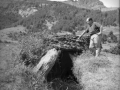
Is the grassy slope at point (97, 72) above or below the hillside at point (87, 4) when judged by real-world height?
above

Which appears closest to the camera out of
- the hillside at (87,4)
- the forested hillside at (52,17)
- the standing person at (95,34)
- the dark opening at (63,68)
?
the standing person at (95,34)

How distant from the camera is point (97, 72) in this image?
6262 mm

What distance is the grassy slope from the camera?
5.69 m

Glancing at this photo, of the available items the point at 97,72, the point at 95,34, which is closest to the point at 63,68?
the point at 97,72

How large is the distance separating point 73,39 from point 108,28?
929 inches

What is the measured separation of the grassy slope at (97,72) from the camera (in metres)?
5.69

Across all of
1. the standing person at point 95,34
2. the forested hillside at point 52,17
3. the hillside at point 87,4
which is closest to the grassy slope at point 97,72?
the standing person at point 95,34

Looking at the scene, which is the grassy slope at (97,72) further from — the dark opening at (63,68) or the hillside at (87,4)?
the hillside at (87,4)

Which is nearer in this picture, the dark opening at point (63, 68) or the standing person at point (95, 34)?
the standing person at point (95, 34)

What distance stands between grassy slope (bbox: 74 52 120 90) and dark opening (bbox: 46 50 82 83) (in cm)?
48

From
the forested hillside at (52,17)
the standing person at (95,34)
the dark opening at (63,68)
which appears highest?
the standing person at (95,34)

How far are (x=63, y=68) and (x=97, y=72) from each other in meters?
1.85

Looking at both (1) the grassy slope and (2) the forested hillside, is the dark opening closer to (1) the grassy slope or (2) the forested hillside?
(1) the grassy slope

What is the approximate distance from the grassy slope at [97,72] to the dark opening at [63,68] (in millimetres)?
477
